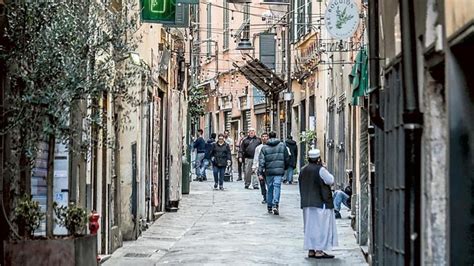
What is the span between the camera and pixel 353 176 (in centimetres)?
1945

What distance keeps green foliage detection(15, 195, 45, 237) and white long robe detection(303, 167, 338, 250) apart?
5.62 metres

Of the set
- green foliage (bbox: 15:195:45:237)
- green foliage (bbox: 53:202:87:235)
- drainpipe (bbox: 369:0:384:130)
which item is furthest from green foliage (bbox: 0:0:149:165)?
drainpipe (bbox: 369:0:384:130)

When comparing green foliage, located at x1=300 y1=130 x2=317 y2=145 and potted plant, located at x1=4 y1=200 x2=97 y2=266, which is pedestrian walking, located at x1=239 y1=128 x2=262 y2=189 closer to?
green foliage, located at x1=300 y1=130 x2=317 y2=145

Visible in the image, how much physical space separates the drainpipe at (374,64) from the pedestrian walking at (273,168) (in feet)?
40.6

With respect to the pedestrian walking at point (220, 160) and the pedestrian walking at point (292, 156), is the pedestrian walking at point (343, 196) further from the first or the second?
the pedestrian walking at point (292, 156)

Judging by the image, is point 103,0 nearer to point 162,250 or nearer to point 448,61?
point 162,250

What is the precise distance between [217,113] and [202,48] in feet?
13.7

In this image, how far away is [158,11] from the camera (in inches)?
730

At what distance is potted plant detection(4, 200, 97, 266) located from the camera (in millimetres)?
11109

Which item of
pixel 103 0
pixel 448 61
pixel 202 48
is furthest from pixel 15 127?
pixel 202 48

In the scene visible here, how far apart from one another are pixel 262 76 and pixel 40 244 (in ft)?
101

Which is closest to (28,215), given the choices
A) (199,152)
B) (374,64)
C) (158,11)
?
(374,64)

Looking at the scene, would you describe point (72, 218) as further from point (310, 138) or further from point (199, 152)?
point (199, 152)

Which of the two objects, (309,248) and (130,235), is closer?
(309,248)
